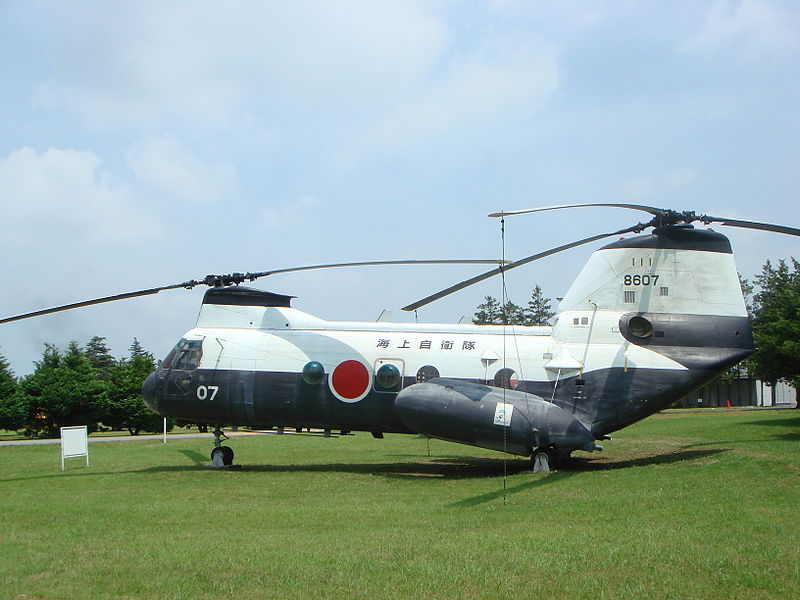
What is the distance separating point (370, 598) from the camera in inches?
257

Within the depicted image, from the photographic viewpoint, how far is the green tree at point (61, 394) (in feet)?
137

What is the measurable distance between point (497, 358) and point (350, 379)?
376 centimetres

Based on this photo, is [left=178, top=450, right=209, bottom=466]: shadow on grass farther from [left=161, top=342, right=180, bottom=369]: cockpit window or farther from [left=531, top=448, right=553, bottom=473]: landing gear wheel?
[left=531, top=448, right=553, bottom=473]: landing gear wheel

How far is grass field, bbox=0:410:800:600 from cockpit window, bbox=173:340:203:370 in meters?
2.71

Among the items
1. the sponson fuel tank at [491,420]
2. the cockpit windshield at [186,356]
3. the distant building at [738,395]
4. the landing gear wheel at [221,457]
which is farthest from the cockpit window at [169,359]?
the distant building at [738,395]

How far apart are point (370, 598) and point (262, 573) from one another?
1.42 m

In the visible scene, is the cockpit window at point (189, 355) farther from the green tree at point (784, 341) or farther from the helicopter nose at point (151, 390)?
the green tree at point (784, 341)

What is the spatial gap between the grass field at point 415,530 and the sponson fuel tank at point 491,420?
798mm

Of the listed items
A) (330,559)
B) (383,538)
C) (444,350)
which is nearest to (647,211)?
(444,350)

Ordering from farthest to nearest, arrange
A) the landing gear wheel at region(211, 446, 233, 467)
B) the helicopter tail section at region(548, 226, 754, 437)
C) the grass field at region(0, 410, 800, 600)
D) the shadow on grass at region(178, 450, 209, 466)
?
the shadow on grass at region(178, 450, 209, 466) → the landing gear wheel at region(211, 446, 233, 467) → the helicopter tail section at region(548, 226, 754, 437) → the grass field at region(0, 410, 800, 600)

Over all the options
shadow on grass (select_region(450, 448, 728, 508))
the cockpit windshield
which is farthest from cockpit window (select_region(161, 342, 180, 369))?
shadow on grass (select_region(450, 448, 728, 508))

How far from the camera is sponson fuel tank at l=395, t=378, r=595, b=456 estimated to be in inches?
652

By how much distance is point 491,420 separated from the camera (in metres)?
16.5

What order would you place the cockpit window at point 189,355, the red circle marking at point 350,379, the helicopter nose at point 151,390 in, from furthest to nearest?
the helicopter nose at point 151,390, the cockpit window at point 189,355, the red circle marking at point 350,379
